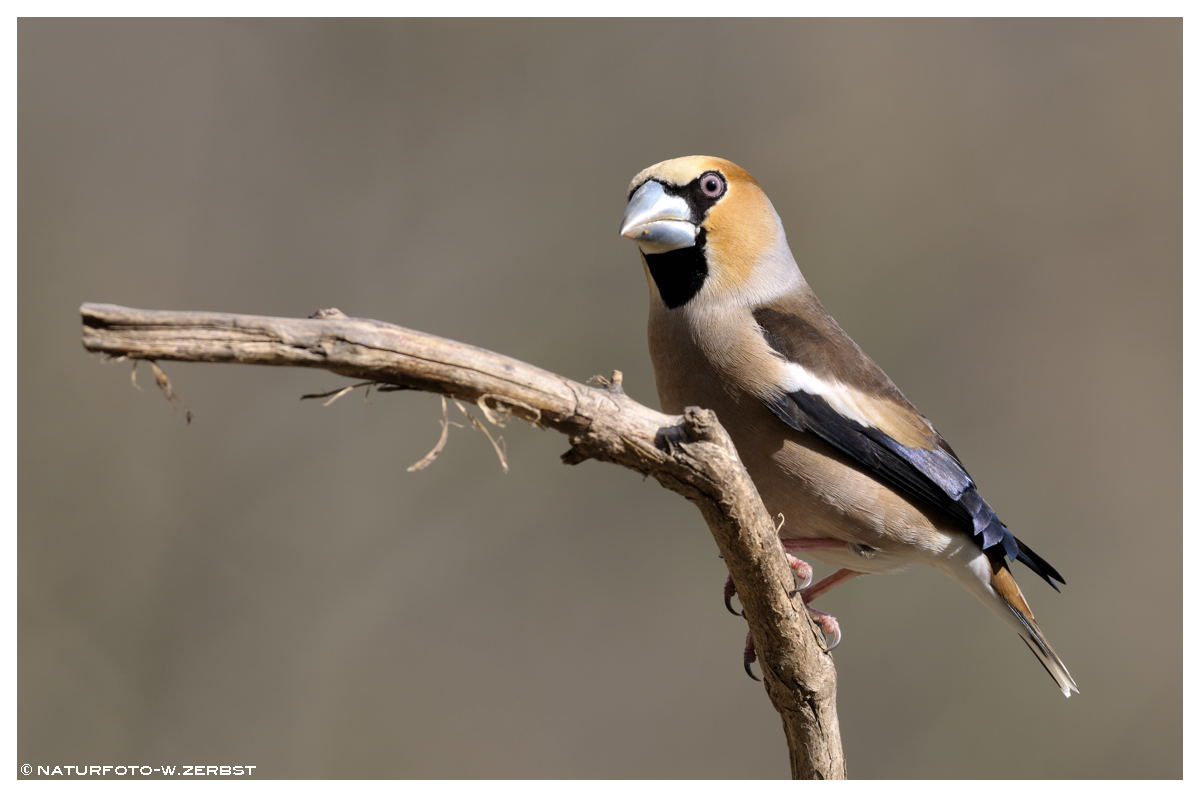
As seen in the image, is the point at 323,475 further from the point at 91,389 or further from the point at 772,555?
the point at 772,555

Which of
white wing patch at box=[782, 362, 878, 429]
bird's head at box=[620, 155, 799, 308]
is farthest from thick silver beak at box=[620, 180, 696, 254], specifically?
white wing patch at box=[782, 362, 878, 429]

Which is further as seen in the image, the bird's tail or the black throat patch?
the bird's tail

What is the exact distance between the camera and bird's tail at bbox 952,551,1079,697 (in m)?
2.59

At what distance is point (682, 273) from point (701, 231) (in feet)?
0.36

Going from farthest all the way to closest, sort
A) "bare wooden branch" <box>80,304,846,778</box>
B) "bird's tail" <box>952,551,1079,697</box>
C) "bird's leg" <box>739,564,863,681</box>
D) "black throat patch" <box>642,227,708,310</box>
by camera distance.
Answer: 1. "bird's tail" <box>952,551,1079,697</box>
2. "black throat patch" <box>642,227,708,310</box>
3. "bird's leg" <box>739,564,863,681</box>
4. "bare wooden branch" <box>80,304,846,778</box>

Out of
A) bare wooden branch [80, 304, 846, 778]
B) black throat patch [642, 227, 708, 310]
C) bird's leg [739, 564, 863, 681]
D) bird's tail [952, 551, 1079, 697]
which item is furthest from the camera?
bird's tail [952, 551, 1079, 697]

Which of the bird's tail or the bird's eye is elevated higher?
the bird's eye

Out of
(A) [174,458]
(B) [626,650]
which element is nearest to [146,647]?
(A) [174,458]

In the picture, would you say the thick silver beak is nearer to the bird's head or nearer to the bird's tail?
the bird's head

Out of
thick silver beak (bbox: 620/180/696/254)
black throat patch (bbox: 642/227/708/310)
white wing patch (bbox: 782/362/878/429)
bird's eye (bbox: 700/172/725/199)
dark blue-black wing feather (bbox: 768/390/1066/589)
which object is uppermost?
bird's eye (bbox: 700/172/725/199)

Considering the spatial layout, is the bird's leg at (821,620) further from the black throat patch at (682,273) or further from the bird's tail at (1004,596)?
the black throat patch at (682,273)

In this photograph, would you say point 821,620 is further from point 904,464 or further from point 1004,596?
point 1004,596

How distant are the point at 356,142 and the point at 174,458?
1.88 m

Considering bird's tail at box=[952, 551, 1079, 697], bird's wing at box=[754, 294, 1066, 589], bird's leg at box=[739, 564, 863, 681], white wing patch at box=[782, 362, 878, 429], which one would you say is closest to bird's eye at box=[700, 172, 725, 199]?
bird's wing at box=[754, 294, 1066, 589]
